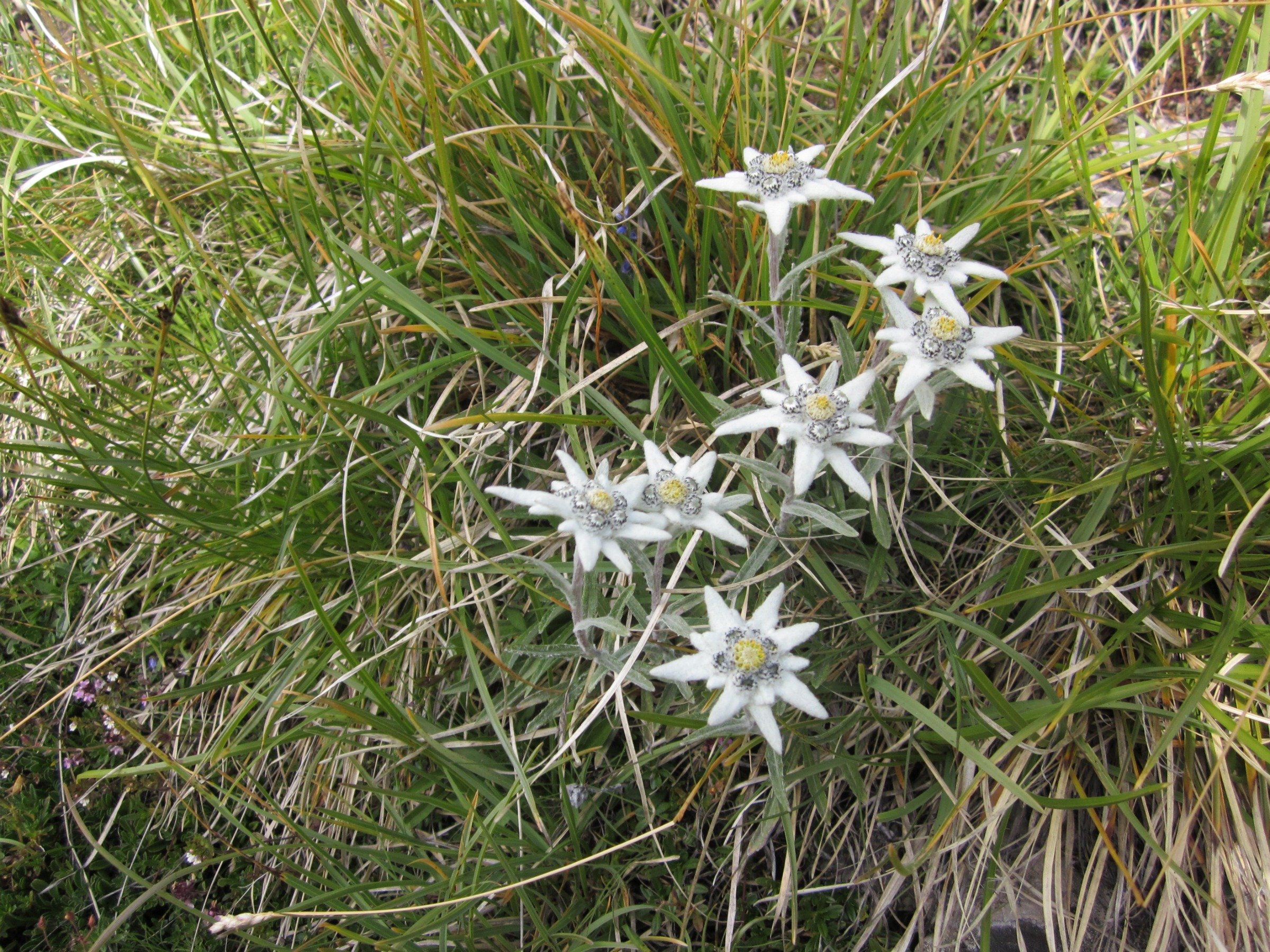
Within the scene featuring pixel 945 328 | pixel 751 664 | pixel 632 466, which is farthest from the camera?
pixel 632 466

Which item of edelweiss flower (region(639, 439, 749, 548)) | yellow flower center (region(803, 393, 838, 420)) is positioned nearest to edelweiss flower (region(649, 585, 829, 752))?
edelweiss flower (region(639, 439, 749, 548))

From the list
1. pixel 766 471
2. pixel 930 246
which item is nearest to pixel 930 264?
pixel 930 246

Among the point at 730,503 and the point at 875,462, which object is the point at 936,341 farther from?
the point at 730,503

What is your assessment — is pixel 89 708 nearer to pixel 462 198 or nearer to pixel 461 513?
→ pixel 461 513

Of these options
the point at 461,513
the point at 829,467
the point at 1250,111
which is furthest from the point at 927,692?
the point at 1250,111

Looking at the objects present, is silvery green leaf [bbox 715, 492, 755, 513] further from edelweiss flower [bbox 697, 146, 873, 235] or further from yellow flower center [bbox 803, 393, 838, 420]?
edelweiss flower [bbox 697, 146, 873, 235]

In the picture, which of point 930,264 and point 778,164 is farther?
point 778,164

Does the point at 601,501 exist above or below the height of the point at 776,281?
below
